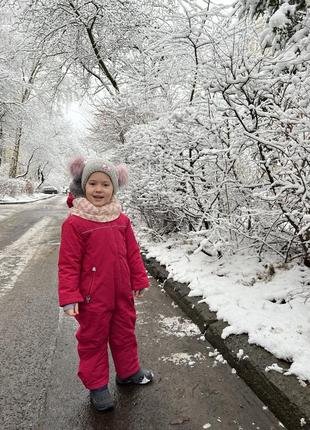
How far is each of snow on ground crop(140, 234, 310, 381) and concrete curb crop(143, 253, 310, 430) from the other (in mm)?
54

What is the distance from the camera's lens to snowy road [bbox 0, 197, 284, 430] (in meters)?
2.17

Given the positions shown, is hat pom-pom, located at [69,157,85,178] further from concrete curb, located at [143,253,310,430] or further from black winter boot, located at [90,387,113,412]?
concrete curb, located at [143,253,310,430]

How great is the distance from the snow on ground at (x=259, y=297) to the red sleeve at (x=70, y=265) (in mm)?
1361

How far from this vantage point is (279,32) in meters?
3.64

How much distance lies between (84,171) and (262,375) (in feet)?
6.02

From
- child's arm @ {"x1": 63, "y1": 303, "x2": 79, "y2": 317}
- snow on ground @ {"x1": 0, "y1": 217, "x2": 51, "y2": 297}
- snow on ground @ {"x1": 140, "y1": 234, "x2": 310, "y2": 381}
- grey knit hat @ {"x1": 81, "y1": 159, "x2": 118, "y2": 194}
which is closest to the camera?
child's arm @ {"x1": 63, "y1": 303, "x2": 79, "y2": 317}

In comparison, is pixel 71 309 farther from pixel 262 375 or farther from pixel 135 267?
pixel 262 375

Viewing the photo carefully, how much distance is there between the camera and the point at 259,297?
348 centimetres

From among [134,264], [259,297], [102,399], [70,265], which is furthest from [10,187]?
[102,399]

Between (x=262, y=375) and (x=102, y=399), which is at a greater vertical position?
(x=262, y=375)

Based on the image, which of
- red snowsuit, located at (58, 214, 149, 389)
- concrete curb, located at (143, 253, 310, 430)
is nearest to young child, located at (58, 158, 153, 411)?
red snowsuit, located at (58, 214, 149, 389)

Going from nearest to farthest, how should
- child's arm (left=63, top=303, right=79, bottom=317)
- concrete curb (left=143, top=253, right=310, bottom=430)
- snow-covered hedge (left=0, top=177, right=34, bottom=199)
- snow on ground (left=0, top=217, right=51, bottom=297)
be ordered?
concrete curb (left=143, top=253, right=310, bottom=430)
child's arm (left=63, top=303, right=79, bottom=317)
snow on ground (left=0, top=217, right=51, bottom=297)
snow-covered hedge (left=0, top=177, right=34, bottom=199)

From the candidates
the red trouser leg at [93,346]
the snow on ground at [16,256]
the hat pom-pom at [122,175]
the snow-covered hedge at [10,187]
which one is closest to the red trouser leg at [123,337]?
the red trouser leg at [93,346]

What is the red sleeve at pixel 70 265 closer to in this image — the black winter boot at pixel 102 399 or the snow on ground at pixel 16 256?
the black winter boot at pixel 102 399
